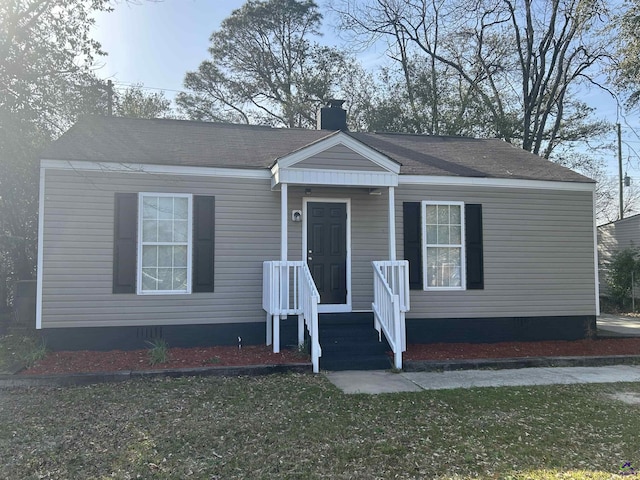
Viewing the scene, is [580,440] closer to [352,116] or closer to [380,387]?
[380,387]

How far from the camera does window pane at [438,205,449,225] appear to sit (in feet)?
27.5

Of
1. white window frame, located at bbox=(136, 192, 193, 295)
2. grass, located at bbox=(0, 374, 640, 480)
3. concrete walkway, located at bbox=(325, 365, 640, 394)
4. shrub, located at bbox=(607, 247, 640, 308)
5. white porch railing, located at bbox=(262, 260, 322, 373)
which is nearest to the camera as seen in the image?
grass, located at bbox=(0, 374, 640, 480)

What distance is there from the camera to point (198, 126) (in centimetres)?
959

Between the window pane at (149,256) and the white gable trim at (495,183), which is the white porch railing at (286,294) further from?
the white gable trim at (495,183)

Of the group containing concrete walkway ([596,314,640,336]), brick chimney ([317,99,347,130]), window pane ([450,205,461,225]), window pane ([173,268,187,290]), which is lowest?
concrete walkway ([596,314,640,336])

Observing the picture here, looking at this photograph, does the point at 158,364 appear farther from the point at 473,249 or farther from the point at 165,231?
the point at 473,249

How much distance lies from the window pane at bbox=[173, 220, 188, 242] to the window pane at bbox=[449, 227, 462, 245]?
4.59 metres

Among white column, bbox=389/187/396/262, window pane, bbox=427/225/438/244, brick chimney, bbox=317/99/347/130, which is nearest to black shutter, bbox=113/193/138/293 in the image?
white column, bbox=389/187/396/262

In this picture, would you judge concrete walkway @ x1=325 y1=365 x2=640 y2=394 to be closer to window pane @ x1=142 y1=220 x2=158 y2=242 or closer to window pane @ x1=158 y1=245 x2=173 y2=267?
window pane @ x1=158 y1=245 x2=173 y2=267

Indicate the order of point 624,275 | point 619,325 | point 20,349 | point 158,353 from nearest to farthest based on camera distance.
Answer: point 158,353
point 20,349
point 619,325
point 624,275

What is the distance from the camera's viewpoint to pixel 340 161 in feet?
24.1

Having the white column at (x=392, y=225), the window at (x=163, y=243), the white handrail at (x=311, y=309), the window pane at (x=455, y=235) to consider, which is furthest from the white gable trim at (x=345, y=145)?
the window pane at (x=455, y=235)

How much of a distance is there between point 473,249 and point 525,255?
1.07m

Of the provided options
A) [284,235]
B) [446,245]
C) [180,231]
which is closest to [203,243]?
[180,231]
